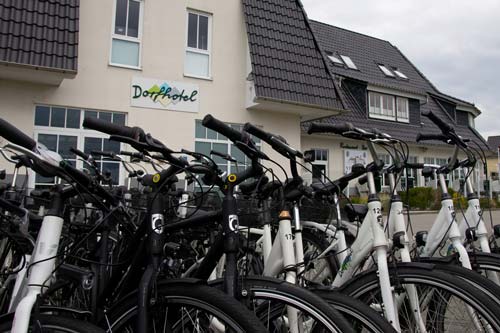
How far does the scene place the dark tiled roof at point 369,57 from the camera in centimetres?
1991

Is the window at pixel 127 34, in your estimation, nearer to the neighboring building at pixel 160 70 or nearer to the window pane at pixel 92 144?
the neighboring building at pixel 160 70

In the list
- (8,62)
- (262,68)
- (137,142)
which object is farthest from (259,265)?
(262,68)

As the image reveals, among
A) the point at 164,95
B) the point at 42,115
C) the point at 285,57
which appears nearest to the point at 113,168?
the point at 42,115

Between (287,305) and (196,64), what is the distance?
9.81m

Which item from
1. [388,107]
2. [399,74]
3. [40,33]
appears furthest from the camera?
[399,74]

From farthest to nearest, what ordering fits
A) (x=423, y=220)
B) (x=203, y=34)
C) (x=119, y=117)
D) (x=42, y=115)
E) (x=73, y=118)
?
(x=203, y=34), (x=119, y=117), (x=73, y=118), (x=42, y=115), (x=423, y=220)

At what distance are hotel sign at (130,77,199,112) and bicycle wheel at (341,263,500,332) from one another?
865 cm

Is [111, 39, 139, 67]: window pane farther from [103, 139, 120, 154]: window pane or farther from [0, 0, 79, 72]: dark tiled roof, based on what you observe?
[103, 139, 120, 154]: window pane

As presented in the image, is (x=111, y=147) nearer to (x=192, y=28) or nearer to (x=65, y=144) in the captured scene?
(x=65, y=144)

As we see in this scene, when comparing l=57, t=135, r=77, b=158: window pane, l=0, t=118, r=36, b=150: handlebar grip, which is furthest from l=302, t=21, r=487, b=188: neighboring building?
l=0, t=118, r=36, b=150: handlebar grip

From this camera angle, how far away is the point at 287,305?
5.97 feet

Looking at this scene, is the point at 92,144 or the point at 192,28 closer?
the point at 92,144

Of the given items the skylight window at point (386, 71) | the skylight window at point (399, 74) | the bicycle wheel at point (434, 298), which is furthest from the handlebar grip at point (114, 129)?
the skylight window at point (399, 74)

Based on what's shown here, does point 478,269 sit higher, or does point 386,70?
point 386,70
